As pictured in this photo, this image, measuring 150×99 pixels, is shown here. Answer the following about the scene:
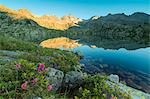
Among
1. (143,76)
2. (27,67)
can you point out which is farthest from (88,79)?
(143,76)

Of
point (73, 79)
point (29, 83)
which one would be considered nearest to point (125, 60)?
point (73, 79)

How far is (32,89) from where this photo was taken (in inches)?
292

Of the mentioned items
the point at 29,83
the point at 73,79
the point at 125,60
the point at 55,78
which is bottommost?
the point at 125,60

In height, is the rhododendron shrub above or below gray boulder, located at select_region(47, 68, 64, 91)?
above

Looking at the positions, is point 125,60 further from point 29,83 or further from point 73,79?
point 29,83

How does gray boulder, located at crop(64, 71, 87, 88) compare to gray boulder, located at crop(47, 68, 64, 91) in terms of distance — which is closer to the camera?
gray boulder, located at crop(47, 68, 64, 91)

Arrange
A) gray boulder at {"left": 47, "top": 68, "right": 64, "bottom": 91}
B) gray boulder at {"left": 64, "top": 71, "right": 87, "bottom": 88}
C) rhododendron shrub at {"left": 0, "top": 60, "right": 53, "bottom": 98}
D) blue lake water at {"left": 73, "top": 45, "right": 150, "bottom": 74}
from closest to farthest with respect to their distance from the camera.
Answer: rhododendron shrub at {"left": 0, "top": 60, "right": 53, "bottom": 98} → gray boulder at {"left": 47, "top": 68, "right": 64, "bottom": 91} → gray boulder at {"left": 64, "top": 71, "right": 87, "bottom": 88} → blue lake water at {"left": 73, "top": 45, "right": 150, "bottom": 74}

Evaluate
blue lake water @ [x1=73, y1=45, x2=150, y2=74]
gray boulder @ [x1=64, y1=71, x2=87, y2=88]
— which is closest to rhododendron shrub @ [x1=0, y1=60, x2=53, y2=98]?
gray boulder @ [x1=64, y1=71, x2=87, y2=88]

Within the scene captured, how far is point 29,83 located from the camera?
7.69 m

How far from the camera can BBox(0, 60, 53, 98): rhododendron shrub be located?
7.30 metres

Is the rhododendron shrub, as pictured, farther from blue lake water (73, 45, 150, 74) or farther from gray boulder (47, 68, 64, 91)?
blue lake water (73, 45, 150, 74)


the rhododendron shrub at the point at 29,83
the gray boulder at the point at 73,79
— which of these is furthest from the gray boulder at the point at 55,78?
the rhododendron shrub at the point at 29,83

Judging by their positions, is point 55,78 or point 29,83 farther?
point 55,78

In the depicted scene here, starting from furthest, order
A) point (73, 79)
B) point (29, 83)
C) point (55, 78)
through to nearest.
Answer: point (73, 79)
point (55, 78)
point (29, 83)
